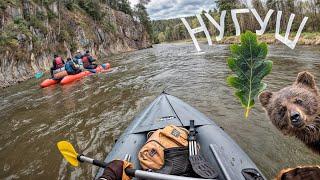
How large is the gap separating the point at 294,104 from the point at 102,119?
600 cm

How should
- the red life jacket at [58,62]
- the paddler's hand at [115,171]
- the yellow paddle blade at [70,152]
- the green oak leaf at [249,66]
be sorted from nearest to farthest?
the green oak leaf at [249,66] < the paddler's hand at [115,171] < the yellow paddle blade at [70,152] < the red life jacket at [58,62]

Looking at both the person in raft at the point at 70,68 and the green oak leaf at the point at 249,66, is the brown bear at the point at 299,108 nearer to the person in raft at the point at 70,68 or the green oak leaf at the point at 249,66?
the green oak leaf at the point at 249,66

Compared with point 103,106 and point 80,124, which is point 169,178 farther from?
point 103,106

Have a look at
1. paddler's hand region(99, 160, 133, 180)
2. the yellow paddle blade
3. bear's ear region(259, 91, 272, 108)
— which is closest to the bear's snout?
bear's ear region(259, 91, 272, 108)

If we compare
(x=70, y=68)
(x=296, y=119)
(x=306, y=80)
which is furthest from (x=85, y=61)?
(x=296, y=119)

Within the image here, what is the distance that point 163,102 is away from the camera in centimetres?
568

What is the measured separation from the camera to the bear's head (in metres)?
1.39

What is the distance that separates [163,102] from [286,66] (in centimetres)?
862

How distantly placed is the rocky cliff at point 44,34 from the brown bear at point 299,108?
49.1 ft

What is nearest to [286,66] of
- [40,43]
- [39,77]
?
[39,77]

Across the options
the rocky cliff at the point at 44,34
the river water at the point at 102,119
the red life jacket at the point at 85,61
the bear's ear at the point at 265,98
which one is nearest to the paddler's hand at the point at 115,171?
the bear's ear at the point at 265,98

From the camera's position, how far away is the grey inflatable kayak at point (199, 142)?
2879 millimetres

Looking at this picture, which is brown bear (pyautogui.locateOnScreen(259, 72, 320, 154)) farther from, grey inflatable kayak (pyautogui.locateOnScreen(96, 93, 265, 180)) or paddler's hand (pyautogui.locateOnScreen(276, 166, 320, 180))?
grey inflatable kayak (pyautogui.locateOnScreen(96, 93, 265, 180))

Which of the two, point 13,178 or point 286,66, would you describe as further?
point 286,66
